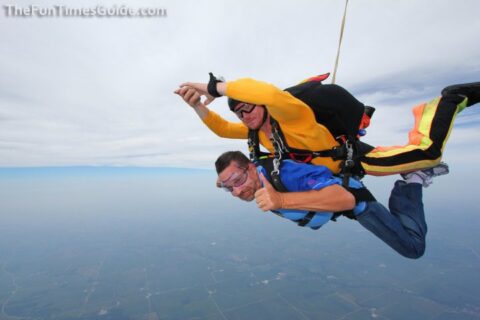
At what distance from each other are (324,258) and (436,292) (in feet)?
115

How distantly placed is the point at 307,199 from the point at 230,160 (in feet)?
3.23

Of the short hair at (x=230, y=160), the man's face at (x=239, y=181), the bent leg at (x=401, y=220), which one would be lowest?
the bent leg at (x=401, y=220)

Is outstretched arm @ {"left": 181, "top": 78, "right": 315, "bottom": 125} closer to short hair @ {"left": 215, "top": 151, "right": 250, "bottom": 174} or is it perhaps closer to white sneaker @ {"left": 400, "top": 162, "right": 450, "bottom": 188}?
short hair @ {"left": 215, "top": 151, "right": 250, "bottom": 174}

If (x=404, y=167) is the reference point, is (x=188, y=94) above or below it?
above

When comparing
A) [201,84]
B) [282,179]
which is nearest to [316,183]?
[282,179]

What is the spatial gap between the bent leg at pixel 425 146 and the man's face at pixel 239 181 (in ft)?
4.05

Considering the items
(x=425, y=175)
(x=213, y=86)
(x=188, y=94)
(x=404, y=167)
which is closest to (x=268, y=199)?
(x=213, y=86)

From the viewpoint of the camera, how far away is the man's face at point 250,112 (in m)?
2.62

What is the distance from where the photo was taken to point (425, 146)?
8.55 ft

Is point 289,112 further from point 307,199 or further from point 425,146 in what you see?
point 425,146

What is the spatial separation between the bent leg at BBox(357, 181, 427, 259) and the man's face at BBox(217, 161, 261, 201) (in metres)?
1.16

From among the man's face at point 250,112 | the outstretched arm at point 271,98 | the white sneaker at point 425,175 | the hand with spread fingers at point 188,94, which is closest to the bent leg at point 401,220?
the white sneaker at point 425,175

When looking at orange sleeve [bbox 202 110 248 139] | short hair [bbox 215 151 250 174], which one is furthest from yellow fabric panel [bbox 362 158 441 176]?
orange sleeve [bbox 202 110 248 139]

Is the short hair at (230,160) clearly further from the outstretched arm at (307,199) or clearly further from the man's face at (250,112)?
the outstretched arm at (307,199)
